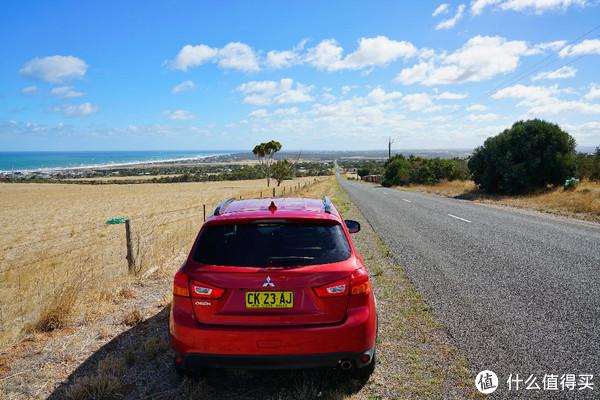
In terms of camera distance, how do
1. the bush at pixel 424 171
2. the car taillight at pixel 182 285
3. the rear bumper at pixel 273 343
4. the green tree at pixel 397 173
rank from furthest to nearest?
the green tree at pixel 397 173 < the bush at pixel 424 171 < the car taillight at pixel 182 285 < the rear bumper at pixel 273 343

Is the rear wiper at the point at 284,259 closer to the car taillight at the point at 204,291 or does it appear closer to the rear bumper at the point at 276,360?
the car taillight at the point at 204,291

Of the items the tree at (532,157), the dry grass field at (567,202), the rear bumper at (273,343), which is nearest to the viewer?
the rear bumper at (273,343)

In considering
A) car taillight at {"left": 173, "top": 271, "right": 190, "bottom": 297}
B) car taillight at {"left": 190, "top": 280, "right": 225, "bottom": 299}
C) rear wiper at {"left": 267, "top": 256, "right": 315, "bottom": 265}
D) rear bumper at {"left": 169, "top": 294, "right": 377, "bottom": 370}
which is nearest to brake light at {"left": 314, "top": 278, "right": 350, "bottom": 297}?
rear bumper at {"left": 169, "top": 294, "right": 377, "bottom": 370}

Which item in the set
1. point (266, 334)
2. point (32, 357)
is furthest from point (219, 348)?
point (32, 357)

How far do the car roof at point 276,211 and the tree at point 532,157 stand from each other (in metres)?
24.4

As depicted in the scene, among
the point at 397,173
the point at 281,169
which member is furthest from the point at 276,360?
the point at 281,169

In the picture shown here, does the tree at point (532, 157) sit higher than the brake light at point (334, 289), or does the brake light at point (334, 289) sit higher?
the tree at point (532, 157)

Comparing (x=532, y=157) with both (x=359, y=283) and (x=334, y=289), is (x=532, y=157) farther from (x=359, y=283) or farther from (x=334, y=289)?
(x=334, y=289)

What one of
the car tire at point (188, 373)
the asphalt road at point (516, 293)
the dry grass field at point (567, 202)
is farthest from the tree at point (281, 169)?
the car tire at point (188, 373)

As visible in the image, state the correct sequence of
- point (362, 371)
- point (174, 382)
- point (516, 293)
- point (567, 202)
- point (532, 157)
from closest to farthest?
point (362, 371)
point (174, 382)
point (516, 293)
point (567, 202)
point (532, 157)

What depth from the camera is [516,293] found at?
5262 millimetres

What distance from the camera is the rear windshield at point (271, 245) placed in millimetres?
2777

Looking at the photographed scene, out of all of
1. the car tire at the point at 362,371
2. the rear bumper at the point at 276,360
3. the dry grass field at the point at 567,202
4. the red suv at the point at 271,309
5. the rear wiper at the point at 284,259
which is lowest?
the dry grass field at the point at 567,202

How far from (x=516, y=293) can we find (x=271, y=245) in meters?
4.30
